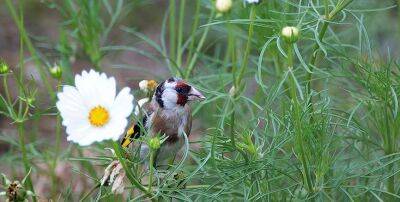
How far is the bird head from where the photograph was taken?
2.49 meters

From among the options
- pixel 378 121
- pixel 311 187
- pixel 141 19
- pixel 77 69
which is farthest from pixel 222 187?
pixel 141 19

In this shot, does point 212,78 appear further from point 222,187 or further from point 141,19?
point 141,19

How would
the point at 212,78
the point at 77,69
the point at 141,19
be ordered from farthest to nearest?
the point at 141,19 < the point at 77,69 < the point at 212,78

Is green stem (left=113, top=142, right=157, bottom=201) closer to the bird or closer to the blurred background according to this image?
the blurred background

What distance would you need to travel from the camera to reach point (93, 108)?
6.32ft

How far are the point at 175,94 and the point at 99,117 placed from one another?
0.69m

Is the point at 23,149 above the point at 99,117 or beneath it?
beneath

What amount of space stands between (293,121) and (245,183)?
24cm

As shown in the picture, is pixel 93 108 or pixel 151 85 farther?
pixel 151 85

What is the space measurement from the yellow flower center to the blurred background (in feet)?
1.21

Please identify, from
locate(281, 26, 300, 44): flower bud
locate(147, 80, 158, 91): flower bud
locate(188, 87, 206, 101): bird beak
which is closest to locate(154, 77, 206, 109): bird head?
locate(188, 87, 206, 101): bird beak

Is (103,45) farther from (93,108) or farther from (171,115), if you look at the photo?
(93,108)

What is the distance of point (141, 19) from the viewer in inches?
215

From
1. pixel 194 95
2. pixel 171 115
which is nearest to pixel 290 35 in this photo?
pixel 194 95
